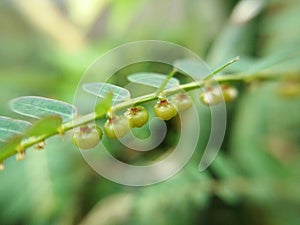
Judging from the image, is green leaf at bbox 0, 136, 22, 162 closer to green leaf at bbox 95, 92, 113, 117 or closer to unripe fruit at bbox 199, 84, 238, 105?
green leaf at bbox 95, 92, 113, 117

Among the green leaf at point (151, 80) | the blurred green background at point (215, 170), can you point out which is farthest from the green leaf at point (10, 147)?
the blurred green background at point (215, 170)

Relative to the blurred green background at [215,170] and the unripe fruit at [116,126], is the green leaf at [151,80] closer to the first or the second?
the unripe fruit at [116,126]

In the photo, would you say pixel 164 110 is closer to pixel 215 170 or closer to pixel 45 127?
pixel 45 127

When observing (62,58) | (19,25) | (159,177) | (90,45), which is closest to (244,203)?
(159,177)

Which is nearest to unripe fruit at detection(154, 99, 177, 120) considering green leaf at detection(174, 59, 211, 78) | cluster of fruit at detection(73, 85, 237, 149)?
cluster of fruit at detection(73, 85, 237, 149)

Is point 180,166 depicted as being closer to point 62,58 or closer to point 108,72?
point 108,72

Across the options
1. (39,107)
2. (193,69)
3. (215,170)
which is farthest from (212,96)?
(215,170)
